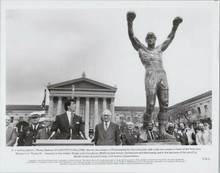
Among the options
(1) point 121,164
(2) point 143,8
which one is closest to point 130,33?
(2) point 143,8

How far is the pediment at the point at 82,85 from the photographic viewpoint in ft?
14.8

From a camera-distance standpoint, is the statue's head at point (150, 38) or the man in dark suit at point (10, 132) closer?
the man in dark suit at point (10, 132)

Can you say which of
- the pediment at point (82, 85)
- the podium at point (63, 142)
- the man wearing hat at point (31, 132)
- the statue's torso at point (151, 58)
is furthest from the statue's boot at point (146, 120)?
the man wearing hat at point (31, 132)

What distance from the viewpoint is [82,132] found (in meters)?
4.45

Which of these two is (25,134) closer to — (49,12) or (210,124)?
(49,12)

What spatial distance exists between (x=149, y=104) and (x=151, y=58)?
738mm

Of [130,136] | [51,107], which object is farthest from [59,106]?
[130,136]

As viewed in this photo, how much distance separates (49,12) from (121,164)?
2633 mm

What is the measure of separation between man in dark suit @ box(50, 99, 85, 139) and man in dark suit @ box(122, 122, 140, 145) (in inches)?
26.0

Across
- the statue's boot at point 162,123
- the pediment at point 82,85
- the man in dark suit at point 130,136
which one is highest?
the pediment at point 82,85

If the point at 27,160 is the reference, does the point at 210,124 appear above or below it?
above

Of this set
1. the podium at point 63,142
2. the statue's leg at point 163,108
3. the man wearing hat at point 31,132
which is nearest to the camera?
the podium at point 63,142

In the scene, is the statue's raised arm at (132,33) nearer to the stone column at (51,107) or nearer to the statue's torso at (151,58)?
the statue's torso at (151,58)

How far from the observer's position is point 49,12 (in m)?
4.50
